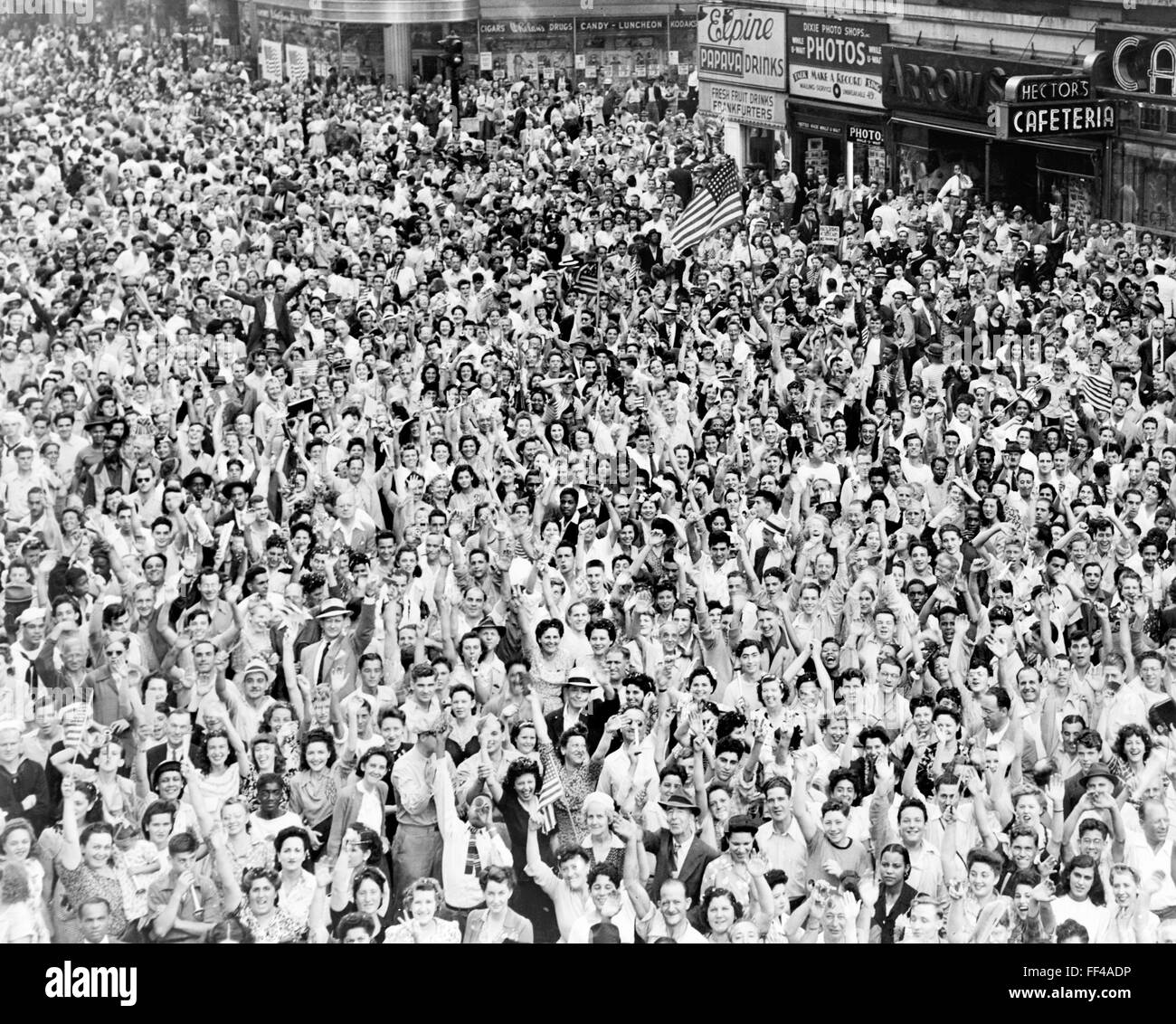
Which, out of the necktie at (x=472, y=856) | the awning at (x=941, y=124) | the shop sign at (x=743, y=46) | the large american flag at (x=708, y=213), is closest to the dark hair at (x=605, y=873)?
the necktie at (x=472, y=856)

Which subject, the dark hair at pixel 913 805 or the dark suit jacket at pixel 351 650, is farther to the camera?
the dark suit jacket at pixel 351 650

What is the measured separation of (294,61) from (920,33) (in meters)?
22.4

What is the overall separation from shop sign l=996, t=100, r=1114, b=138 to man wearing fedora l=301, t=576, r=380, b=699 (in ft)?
56.6

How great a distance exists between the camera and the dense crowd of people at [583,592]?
924cm

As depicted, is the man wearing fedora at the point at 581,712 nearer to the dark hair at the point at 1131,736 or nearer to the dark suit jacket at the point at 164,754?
the dark suit jacket at the point at 164,754

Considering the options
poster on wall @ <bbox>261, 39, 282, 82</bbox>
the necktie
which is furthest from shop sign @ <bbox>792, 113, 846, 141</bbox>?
the necktie

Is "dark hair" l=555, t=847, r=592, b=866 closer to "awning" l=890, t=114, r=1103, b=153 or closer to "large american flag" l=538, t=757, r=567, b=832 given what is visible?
"large american flag" l=538, t=757, r=567, b=832

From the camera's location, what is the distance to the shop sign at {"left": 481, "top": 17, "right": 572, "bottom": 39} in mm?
47094

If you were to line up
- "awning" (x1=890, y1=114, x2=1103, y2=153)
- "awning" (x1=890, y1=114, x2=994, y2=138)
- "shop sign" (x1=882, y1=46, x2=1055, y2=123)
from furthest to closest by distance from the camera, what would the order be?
"awning" (x1=890, y1=114, x2=994, y2=138)
"shop sign" (x1=882, y1=46, x2=1055, y2=123)
"awning" (x1=890, y1=114, x2=1103, y2=153)

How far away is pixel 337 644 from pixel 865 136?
22.1 metres

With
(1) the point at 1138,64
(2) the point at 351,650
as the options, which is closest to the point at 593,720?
(2) the point at 351,650

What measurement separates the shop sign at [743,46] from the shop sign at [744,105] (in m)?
0.14
